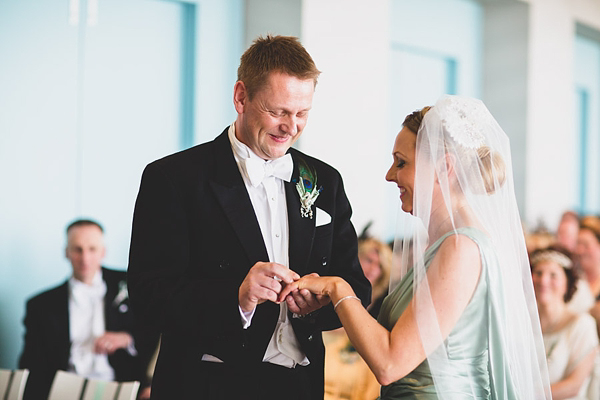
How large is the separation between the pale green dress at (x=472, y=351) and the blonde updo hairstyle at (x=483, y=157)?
19cm

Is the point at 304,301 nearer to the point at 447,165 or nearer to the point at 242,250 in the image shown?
the point at 242,250

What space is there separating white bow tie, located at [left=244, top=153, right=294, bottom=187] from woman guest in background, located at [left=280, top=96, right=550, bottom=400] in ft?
1.04

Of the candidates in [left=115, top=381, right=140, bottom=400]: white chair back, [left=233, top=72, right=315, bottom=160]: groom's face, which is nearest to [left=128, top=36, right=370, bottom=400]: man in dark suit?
[left=233, top=72, right=315, bottom=160]: groom's face

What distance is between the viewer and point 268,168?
→ 211cm

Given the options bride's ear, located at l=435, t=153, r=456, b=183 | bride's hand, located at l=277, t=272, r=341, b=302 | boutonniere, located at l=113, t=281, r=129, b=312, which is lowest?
boutonniere, located at l=113, t=281, r=129, b=312

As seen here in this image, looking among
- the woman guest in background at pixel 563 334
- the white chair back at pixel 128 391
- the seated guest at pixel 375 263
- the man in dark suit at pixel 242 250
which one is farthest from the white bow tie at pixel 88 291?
the woman guest in background at pixel 563 334

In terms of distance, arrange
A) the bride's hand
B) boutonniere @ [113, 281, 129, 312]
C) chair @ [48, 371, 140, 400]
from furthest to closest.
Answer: boutonniere @ [113, 281, 129, 312]
chair @ [48, 371, 140, 400]
the bride's hand

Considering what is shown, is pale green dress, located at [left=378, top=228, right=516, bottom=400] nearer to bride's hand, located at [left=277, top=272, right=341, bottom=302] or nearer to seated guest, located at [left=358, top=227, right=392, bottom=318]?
bride's hand, located at [left=277, top=272, right=341, bottom=302]

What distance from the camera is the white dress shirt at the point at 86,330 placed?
3.93 m

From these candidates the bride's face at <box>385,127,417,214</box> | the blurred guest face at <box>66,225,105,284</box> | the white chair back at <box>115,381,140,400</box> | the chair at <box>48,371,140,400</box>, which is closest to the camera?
the bride's face at <box>385,127,417,214</box>

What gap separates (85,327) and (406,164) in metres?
2.62

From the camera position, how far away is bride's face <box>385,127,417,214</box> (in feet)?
6.68

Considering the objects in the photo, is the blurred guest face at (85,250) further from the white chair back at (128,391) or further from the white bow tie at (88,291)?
the white chair back at (128,391)

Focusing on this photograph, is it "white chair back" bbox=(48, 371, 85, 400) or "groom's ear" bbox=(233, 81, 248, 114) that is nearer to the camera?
"groom's ear" bbox=(233, 81, 248, 114)
